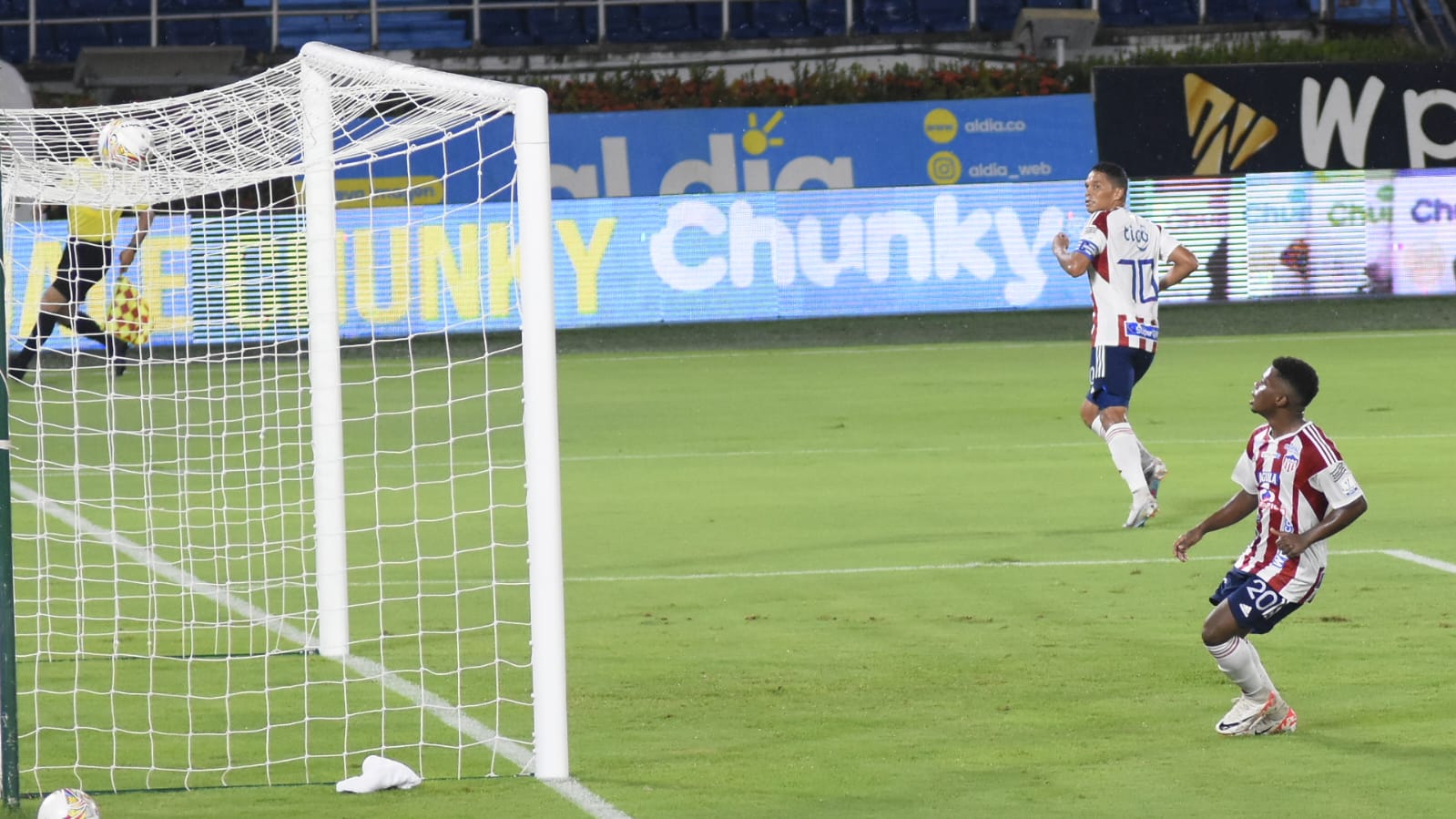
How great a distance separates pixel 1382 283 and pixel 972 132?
536cm

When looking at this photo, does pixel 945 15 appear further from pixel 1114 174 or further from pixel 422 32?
pixel 1114 174

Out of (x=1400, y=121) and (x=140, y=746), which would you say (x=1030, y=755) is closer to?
(x=140, y=746)

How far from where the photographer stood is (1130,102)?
2508cm

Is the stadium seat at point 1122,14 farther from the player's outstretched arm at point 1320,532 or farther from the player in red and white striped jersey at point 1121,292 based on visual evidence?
the player's outstretched arm at point 1320,532

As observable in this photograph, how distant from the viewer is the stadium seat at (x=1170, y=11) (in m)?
31.2

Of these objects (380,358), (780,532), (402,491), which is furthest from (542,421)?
(380,358)

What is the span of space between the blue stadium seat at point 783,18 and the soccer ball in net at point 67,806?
26.6 metres

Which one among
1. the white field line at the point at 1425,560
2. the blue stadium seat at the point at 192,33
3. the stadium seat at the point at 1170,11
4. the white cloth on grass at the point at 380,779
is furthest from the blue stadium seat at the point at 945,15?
the white cloth on grass at the point at 380,779

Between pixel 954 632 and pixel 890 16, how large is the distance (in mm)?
24599

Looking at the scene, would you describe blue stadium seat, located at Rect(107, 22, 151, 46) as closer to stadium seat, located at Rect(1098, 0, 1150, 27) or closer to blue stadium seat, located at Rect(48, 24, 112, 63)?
blue stadium seat, located at Rect(48, 24, 112, 63)

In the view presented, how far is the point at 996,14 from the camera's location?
103 ft

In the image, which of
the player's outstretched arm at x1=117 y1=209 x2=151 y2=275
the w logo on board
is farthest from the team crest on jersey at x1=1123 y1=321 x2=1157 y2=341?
the w logo on board

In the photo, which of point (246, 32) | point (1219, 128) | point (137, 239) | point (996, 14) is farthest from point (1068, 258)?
point (246, 32)

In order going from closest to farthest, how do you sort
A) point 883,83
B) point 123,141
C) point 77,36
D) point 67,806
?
1. point 67,806
2. point 123,141
3. point 883,83
4. point 77,36
